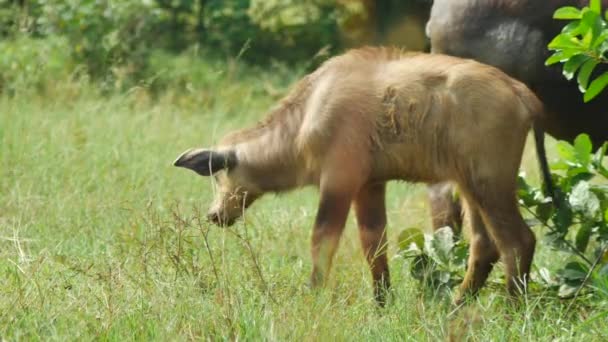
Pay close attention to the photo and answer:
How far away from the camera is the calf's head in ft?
19.9

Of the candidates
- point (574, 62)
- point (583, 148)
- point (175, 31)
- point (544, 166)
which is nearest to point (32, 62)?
point (175, 31)

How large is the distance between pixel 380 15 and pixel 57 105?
402cm

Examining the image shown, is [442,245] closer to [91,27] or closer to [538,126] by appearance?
[538,126]

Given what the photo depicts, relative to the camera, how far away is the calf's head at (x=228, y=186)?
238 inches

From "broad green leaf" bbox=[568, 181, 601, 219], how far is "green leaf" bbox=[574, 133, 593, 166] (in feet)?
0.75

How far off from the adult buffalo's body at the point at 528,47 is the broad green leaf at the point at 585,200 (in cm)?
55

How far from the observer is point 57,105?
30.8ft

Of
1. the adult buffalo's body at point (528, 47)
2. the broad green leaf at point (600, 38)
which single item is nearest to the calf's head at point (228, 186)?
the adult buffalo's body at point (528, 47)

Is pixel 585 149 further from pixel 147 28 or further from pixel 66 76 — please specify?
pixel 147 28

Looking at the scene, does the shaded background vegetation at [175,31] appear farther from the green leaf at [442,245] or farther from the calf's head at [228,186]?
the green leaf at [442,245]

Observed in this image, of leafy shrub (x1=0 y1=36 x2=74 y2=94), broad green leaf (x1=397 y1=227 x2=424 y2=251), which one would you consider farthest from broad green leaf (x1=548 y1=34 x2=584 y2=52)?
leafy shrub (x1=0 y1=36 x2=74 y2=94)

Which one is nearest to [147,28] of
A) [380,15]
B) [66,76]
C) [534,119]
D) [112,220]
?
[66,76]

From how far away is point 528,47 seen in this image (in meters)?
6.21

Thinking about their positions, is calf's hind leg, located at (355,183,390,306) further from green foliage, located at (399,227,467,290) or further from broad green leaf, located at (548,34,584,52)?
broad green leaf, located at (548,34,584,52)
